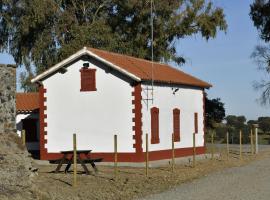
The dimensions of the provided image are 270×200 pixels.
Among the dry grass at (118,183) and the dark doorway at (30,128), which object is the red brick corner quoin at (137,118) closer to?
the dry grass at (118,183)

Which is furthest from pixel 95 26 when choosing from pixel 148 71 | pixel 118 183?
pixel 118 183

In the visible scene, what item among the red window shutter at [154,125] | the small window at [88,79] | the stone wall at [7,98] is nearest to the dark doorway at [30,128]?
the small window at [88,79]

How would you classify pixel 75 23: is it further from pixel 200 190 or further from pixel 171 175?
pixel 200 190

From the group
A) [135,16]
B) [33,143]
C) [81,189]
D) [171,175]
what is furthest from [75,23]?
[81,189]

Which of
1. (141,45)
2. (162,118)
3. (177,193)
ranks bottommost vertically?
(177,193)

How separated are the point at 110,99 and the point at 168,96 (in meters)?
3.55

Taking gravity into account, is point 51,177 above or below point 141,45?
below

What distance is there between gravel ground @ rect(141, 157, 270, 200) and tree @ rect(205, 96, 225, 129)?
26379mm

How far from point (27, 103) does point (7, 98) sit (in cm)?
2302

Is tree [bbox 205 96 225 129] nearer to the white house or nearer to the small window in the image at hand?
the white house

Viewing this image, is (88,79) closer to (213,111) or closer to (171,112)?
(171,112)

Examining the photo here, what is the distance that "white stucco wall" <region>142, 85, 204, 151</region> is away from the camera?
28328mm

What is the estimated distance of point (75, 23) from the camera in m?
42.9

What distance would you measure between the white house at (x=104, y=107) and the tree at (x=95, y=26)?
11.9 metres
